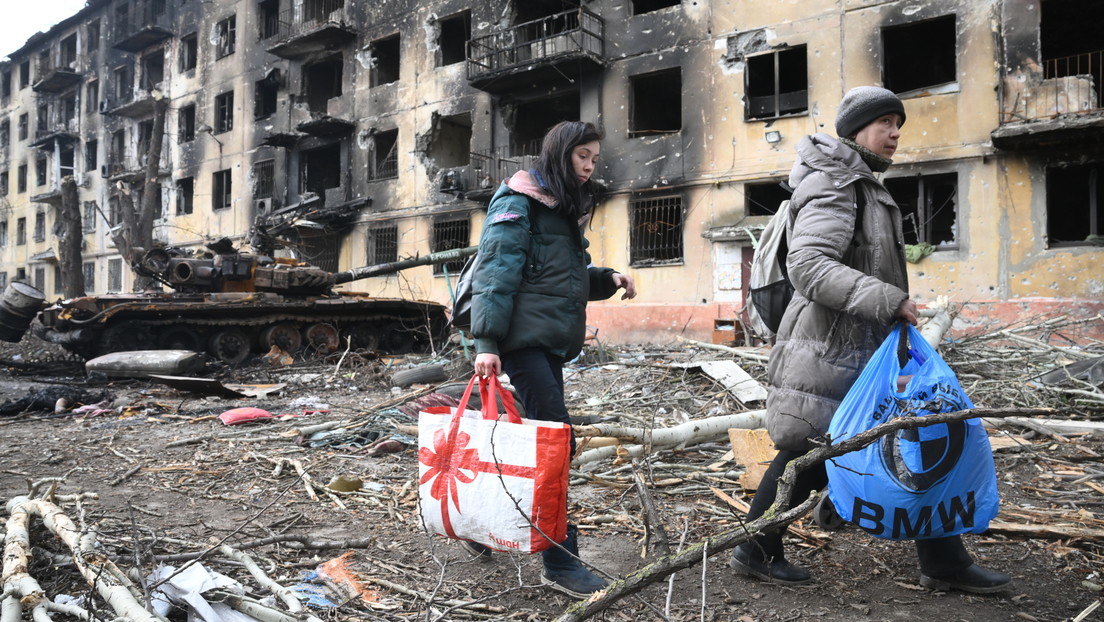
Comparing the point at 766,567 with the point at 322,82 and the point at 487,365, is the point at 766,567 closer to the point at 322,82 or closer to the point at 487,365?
the point at 487,365

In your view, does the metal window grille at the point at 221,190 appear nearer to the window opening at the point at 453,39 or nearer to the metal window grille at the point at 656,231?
the window opening at the point at 453,39

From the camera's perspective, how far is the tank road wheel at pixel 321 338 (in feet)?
46.0

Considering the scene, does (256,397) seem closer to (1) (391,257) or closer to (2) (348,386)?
(2) (348,386)

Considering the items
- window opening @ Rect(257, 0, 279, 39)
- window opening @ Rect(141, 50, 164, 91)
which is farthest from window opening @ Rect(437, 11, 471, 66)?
window opening @ Rect(141, 50, 164, 91)

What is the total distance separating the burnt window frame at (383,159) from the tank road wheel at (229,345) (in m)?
9.73

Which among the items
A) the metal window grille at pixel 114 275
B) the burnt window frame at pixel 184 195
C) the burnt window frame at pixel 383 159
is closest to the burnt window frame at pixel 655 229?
the burnt window frame at pixel 383 159

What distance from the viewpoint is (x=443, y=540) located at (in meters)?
3.31

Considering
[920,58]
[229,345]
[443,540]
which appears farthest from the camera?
[920,58]

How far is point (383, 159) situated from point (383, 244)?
2744 mm

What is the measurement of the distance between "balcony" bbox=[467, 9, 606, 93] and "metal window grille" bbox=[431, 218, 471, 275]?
3.59 metres

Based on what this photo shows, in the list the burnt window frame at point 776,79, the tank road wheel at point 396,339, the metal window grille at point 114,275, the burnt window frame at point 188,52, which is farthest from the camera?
the metal window grille at point 114,275

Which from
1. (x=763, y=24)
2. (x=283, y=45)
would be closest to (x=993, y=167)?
(x=763, y=24)

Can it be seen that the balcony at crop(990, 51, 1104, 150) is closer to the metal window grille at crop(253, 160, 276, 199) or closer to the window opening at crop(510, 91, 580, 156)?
the window opening at crop(510, 91, 580, 156)

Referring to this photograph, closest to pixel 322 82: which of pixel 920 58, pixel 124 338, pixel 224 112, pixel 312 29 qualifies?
pixel 312 29
